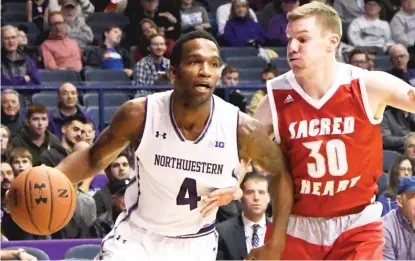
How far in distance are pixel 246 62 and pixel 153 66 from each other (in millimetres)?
1538

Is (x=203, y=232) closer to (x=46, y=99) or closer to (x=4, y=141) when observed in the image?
(x=4, y=141)

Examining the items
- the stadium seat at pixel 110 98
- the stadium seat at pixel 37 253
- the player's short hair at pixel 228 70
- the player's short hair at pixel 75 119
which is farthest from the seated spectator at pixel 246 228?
the stadium seat at pixel 110 98

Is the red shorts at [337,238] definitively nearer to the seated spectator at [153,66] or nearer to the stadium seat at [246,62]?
the seated spectator at [153,66]

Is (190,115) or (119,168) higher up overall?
(190,115)

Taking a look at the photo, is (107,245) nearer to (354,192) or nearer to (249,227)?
(354,192)

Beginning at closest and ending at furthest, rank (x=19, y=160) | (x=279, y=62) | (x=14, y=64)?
(x=19, y=160) → (x=14, y=64) → (x=279, y=62)

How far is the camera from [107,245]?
5391mm

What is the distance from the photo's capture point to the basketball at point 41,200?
5.37 metres

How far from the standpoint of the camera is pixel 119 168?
29.9 ft

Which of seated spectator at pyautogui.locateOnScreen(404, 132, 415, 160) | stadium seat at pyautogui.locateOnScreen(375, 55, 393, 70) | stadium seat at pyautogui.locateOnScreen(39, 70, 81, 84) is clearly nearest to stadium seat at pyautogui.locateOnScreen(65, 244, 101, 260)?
seated spectator at pyautogui.locateOnScreen(404, 132, 415, 160)

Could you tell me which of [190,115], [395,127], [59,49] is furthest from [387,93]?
[59,49]

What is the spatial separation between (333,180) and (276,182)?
312 mm

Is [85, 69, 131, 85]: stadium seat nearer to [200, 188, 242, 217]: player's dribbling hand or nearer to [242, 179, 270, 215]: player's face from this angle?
[242, 179, 270, 215]: player's face

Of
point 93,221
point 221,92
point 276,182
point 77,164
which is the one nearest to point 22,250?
point 93,221
